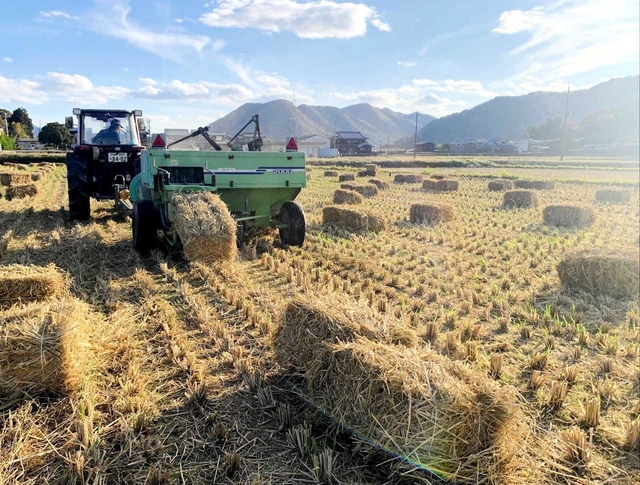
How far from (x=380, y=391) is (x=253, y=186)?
6.11 m

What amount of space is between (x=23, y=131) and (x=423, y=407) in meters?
94.7

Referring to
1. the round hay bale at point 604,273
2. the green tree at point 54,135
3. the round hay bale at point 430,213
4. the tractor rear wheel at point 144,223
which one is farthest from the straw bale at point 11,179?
the green tree at point 54,135

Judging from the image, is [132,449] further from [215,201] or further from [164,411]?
[215,201]

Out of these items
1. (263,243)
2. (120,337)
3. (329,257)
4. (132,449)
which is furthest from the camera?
(263,243)

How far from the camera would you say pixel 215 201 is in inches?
282

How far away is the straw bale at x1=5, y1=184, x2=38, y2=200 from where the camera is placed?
16.5 meters

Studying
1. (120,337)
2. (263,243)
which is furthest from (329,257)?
(120,337)

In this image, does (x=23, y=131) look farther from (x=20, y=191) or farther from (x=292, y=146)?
(x=292, y=146)

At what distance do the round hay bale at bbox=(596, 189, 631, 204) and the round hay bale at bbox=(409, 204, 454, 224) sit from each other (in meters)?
8.74

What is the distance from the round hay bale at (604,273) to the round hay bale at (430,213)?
573 centimetres

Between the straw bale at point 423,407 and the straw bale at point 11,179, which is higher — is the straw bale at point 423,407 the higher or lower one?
the lower one

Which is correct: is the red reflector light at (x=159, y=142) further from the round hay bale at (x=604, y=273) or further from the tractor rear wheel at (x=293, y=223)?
the round hay bale at (x=604, y=273)

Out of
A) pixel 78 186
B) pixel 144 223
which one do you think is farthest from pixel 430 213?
pixel 78 186

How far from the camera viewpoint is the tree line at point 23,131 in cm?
5756
